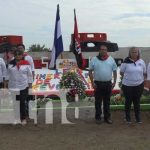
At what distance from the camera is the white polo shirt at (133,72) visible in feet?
34.4

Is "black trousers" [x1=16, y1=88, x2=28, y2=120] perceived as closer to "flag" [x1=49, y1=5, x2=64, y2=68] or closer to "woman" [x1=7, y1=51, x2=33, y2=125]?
"woman" [x1=7, y1=51, x2=33, y2=125]

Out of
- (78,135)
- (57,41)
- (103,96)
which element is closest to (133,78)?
(103,96)

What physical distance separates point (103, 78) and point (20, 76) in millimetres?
1723

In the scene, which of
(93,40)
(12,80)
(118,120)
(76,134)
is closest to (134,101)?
(118,120)

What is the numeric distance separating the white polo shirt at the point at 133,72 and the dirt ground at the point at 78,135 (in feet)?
2.86

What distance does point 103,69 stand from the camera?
10500mm

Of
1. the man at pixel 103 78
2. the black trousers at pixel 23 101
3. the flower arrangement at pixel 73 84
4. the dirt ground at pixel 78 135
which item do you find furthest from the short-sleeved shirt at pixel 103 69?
the flower arrangement at pixel 73 84

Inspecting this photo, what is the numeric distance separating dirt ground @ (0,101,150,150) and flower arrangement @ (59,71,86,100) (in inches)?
85.0

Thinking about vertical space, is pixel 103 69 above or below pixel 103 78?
above

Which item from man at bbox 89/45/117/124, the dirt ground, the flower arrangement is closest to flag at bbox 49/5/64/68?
the flower arrangement

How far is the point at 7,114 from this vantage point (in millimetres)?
11227

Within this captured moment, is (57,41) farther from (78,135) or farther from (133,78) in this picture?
(78,135)

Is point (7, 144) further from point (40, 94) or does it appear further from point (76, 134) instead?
point (40, 94)

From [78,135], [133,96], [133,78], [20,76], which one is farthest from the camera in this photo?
A: [133,96]
